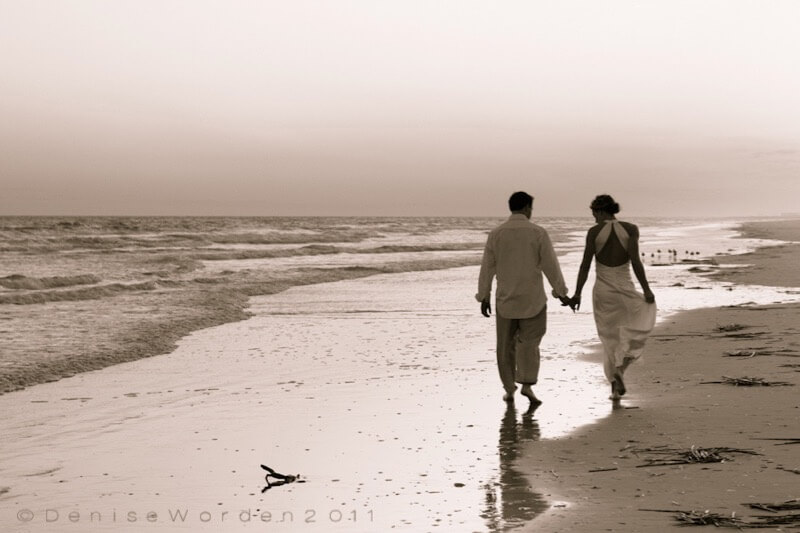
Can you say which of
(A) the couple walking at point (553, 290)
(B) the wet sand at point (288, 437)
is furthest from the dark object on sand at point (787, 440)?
(A) the couple walking at point (553, 290)

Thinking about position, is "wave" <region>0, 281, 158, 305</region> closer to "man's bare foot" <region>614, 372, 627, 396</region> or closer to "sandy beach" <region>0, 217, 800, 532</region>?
"sandy beach" <region>0, 217, 800, 532</region>

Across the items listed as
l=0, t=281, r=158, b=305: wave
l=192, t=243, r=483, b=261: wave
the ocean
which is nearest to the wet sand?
the ocean

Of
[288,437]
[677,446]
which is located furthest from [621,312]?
[288,437]

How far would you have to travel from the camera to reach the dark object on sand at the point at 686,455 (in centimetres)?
532

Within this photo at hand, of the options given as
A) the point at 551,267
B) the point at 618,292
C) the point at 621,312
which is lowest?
the point at 621,312

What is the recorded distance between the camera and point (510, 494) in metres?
4.86

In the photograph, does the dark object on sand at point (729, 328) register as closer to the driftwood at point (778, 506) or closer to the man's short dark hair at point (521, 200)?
the man's short dark hair at point (521, 200)

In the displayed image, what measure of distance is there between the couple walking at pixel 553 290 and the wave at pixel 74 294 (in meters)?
12.5

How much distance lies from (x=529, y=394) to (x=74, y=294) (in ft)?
47.7

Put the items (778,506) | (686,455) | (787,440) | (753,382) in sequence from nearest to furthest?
(778,506)
(686,455)
(787,440)
(753,382)

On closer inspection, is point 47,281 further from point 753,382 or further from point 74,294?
point 753,382

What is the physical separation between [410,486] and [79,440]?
2.68 m

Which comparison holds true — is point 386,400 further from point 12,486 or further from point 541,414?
point 12,486

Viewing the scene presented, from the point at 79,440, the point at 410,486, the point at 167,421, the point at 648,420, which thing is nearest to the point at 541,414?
the point at 648,420
